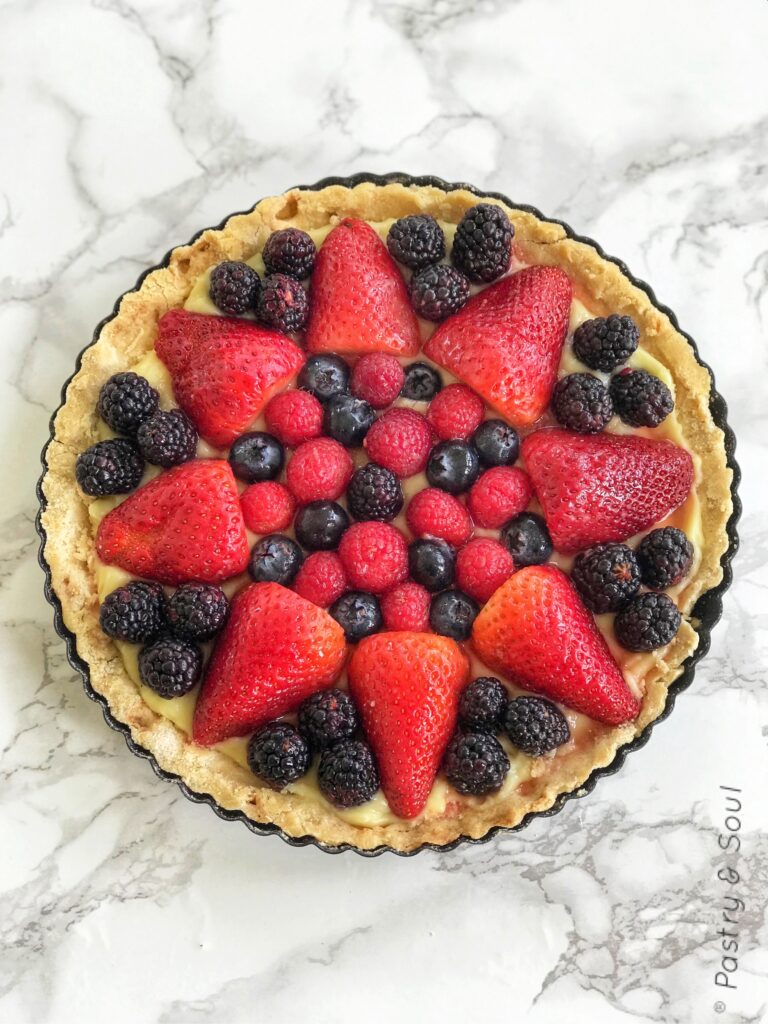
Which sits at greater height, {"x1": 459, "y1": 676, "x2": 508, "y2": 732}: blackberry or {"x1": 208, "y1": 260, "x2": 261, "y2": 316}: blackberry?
{"x1": 208, "y1": 260, "x2": 261, "y2": 316}: blackberry

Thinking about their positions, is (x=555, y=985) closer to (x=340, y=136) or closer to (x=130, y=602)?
(x=130, y=602)

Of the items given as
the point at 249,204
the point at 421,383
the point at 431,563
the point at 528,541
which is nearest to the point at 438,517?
the point at 431,563

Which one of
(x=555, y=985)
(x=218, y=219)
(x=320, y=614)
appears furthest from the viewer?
(x=218, y=219)

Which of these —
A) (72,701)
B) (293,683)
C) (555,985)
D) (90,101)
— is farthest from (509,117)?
(555,985)

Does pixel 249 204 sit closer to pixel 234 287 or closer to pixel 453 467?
pixel 234 287

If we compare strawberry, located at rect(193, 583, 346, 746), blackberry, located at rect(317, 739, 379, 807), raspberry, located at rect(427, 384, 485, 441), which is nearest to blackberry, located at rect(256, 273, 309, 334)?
raspberry, located at rect(427, 384, 485, 441)

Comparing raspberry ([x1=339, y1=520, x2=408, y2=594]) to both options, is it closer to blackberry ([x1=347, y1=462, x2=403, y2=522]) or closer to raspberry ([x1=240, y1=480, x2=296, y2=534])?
blackberry ([x1=347, y1=462, x2=403, y2=522])
